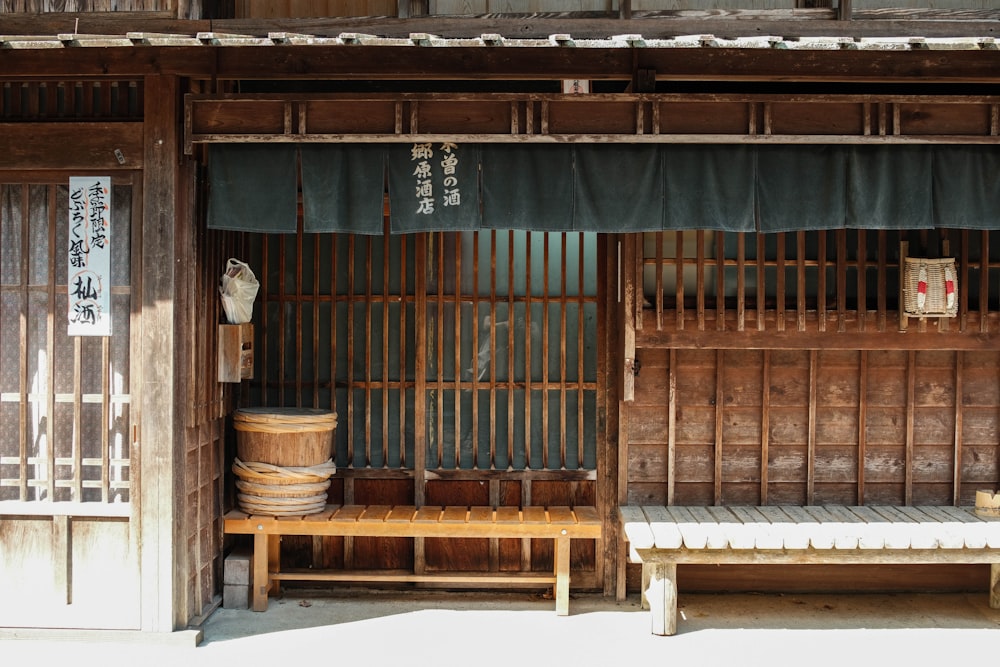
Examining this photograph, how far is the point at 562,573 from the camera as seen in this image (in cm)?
751

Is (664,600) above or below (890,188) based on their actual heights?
below

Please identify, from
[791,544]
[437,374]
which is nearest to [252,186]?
[437,374]

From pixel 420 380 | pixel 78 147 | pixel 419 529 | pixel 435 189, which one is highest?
pixel 78 147

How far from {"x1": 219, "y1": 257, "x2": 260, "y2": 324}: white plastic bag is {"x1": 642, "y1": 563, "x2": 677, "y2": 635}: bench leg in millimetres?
A: 4069

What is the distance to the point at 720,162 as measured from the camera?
693 centimetres

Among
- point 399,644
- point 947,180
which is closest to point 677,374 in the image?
point 947,180

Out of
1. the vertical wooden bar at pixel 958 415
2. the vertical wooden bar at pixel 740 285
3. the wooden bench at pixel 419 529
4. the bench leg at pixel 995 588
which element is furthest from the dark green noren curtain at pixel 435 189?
the bench leg at pixel 995 588

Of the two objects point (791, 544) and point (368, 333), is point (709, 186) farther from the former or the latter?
point (368, 333)

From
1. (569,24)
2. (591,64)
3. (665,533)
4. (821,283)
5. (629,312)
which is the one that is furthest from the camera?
(821,283)

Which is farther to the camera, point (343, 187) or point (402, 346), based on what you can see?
point (402, 346)

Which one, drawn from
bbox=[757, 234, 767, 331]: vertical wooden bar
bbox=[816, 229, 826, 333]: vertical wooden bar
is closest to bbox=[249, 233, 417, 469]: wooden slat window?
bbox=[757, 234, 767, 331]: vertical wooden bar

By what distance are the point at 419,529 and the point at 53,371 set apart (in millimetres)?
3199

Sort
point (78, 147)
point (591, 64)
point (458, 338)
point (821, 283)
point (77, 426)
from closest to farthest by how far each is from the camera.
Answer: point (78, 147) → point (77, 426) → point (591, 64) → point (821, 283) → point (458, 338)

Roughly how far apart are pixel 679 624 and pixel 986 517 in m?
2.84
